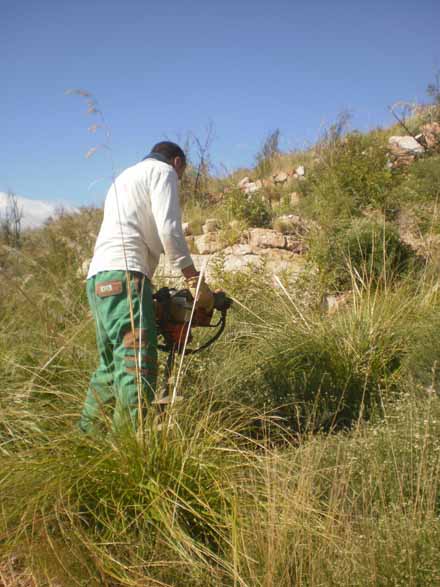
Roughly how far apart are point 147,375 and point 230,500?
0.95 meters

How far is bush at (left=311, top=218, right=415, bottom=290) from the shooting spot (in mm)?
6488

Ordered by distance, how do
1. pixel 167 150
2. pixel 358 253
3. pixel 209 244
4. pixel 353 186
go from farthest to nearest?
pixel 353 186, pixel 209 244, pixel 358 253, pixel 167 150

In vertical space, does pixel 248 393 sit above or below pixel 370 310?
below

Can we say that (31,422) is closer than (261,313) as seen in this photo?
Yes

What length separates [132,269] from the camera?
3123 mm

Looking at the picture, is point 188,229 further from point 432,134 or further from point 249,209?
point 432,134

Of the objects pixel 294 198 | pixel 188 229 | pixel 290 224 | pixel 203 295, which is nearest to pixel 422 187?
pixel 290 224

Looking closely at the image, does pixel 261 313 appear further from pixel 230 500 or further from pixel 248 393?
pixel 230 500

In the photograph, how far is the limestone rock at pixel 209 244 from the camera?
8320 millimetres

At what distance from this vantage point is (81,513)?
7.50 ft

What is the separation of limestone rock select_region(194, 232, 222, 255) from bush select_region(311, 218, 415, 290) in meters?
1.84

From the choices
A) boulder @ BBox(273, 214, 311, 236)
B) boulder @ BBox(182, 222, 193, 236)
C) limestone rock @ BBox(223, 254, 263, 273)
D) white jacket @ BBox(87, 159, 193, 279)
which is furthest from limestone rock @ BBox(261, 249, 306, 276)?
white jacket @ BBox(87, 159, 193, 279)

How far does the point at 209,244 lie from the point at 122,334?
5.32 m

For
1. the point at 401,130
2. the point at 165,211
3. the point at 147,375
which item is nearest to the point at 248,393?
the point at 147,375
